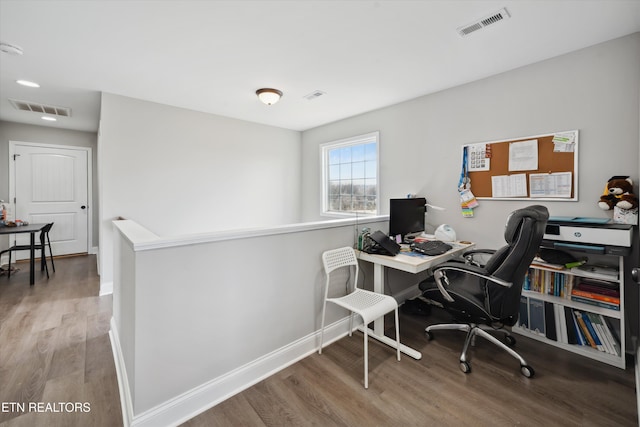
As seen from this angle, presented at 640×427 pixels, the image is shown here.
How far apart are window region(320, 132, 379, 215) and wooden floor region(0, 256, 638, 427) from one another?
217 centimetres

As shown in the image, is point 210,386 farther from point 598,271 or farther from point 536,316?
point 598,271

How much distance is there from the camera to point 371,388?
1.75 m

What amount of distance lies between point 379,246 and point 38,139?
632cm

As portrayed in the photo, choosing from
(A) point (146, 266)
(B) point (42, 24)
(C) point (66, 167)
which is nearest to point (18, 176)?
(C) point (66, 167)

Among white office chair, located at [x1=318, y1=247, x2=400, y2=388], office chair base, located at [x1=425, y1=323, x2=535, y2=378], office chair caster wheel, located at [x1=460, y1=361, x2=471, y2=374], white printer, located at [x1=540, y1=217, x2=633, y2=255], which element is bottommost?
office chair caster wheel, located at [x1=460, y1=361, x2=471, y2=374]

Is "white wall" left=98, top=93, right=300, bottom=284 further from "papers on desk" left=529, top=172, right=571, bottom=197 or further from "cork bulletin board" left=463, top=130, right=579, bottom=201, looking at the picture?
"papers on desk" left=529, top=172, right=571, bottom=197

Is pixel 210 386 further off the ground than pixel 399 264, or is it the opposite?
pixel 399 264

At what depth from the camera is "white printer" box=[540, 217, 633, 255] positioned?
5.95 ft

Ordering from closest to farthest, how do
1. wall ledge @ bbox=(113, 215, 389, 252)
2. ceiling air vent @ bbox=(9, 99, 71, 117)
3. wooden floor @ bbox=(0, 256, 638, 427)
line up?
wall ledge @ bbox=(113, 215, 389, 252) → wooden floor @ bbox=(0, 256, 638, 427) → ceiling air vent @ bbox=(9, 99, 71, 117)

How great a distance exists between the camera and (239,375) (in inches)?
68.5

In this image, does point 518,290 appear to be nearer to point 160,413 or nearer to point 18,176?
point 160,413

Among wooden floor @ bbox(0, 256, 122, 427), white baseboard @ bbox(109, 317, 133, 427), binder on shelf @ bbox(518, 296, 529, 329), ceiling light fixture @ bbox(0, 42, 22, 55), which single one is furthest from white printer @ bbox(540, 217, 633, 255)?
ceiling light fixture @ bbox(0, 42, 22, 55)

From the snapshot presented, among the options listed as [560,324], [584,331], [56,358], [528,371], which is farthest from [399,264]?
[56,358]

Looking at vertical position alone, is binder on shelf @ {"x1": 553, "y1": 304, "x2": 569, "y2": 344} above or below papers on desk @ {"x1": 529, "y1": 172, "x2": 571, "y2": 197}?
below
